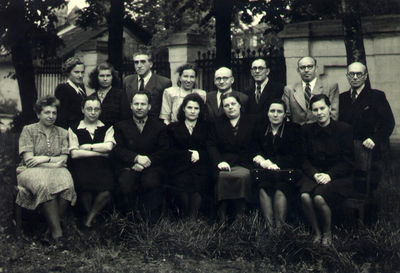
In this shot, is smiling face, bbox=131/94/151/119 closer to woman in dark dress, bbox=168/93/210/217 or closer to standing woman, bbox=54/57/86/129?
woman in dark dress, bbox=168/93/210/217

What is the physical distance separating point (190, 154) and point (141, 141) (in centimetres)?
52

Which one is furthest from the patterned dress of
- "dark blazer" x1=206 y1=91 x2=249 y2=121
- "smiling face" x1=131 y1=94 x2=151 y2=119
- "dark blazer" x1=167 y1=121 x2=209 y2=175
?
"dark blazer" x1=206 y1=91 x2=249 y2=121

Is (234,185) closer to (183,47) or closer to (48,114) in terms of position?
(48,114)

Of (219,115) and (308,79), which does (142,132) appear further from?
(308,79)

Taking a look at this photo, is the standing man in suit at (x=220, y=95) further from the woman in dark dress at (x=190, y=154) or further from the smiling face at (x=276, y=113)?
the smiling face at (x=276, y=113)

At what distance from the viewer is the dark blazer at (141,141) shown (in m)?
5.81

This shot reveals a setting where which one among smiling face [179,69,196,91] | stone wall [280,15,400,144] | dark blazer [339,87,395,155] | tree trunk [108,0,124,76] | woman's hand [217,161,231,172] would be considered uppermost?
tree trunk [108,0,124,76]

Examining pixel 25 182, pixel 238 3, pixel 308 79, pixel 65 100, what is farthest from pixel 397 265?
pixel 238 3

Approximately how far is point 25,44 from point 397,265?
12165 millimetres

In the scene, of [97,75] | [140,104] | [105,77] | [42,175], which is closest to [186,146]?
[140,104]

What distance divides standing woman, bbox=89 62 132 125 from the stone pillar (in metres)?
5.32

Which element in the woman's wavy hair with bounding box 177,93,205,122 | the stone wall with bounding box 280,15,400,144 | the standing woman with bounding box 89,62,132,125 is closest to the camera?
the woman's wavy hair with bounding box 177,93,205,122

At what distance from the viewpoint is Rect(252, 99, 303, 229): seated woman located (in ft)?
17.7

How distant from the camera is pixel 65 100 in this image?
6.34 meters
